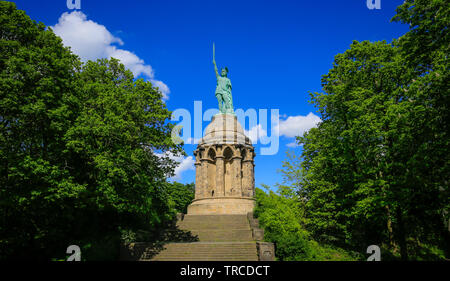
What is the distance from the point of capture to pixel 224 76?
36.2m

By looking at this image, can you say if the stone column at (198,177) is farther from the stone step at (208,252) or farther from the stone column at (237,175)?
the stone step at (208,252)

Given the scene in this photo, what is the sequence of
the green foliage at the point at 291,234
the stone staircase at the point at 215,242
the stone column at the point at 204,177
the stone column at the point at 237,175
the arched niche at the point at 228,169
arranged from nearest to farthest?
the green foliage at the point at 291,234, the stone staircase at the point at 215,242, the stone column at the point at 237,175, the stone column at the point at 204,177, the arched niche at the point at 228,169

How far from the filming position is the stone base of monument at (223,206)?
28.5m

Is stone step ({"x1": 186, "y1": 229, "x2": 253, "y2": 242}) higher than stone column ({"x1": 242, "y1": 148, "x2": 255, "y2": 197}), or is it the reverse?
stone column ({"x1": 242, "y1": 148, "x2": 255, "y2": 197})

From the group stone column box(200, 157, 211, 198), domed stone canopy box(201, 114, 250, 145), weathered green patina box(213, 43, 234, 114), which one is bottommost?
stone column box(200, 157, 211, 198)

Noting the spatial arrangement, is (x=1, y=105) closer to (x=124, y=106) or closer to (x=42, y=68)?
(x=42, y=68)

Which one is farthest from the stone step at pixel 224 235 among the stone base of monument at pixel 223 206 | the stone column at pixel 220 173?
the stone column at pixel 220 173

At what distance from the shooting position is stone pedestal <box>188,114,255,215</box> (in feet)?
98.3

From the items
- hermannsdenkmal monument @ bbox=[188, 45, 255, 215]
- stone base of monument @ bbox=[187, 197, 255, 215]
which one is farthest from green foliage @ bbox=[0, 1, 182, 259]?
hermannsdenkmal monument @ bbox=[188, 45, 255, 215]

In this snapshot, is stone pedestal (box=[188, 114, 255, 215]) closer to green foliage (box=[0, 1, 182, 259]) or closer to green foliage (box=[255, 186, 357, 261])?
green foliage (box=[255, 186, 357, 261])

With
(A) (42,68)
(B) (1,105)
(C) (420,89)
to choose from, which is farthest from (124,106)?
(C) (420,89)

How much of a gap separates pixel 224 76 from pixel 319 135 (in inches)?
742

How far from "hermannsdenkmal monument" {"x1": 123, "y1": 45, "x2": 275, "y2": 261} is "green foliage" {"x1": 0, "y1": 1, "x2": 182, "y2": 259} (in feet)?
11.1

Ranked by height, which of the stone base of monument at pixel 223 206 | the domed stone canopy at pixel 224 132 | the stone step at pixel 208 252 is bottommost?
the stone step at pixel 208 252
